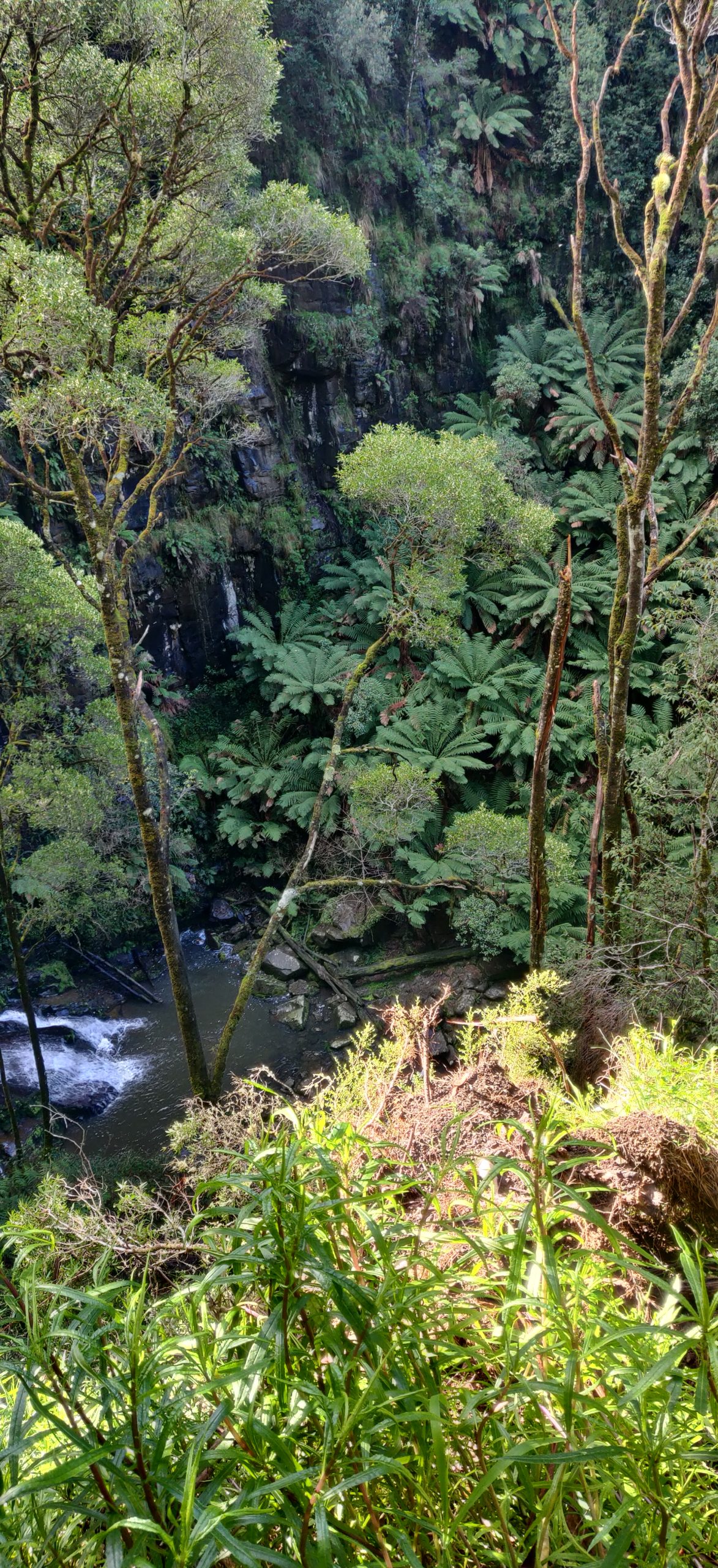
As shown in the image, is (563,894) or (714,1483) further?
(563,894)

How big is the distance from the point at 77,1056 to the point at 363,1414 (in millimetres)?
9829

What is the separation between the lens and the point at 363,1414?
93cm

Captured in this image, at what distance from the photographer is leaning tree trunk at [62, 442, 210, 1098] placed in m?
5.96

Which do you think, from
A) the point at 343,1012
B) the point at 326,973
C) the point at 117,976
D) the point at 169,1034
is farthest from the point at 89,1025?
the point at 343,1012

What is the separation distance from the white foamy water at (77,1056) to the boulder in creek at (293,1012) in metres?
1.76

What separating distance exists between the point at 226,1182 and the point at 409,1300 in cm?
29

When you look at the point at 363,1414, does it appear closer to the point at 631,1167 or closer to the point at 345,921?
the point at 631,1167

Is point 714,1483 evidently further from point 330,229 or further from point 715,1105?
point 330,229

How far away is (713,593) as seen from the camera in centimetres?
481

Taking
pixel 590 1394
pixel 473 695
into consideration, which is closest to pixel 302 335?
pixel 473 695

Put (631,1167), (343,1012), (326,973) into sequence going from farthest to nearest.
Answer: (326,973), (343,1012), (631,1167)

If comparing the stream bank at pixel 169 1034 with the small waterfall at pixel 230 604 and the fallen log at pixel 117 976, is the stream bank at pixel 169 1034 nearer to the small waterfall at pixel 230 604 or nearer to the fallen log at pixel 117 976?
the fallen log at pixel 117 976

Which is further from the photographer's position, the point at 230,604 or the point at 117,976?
the point at 230,604

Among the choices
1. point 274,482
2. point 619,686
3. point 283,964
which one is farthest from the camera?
point 274,482
